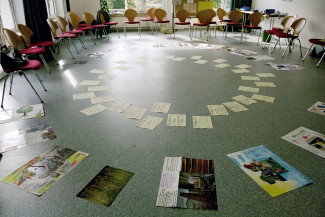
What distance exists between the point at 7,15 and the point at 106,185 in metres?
4.50

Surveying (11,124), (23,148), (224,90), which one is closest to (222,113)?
(224,90)

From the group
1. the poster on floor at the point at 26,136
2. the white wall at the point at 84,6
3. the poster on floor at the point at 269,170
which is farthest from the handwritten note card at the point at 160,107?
the white wall at the point at 84,6

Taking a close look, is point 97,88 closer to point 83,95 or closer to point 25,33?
point 83,95

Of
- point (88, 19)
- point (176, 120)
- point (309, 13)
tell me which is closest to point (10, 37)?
point (176, 120)

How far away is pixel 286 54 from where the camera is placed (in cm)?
505

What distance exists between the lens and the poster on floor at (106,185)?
1455 millimetres

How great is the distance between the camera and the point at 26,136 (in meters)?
2.12

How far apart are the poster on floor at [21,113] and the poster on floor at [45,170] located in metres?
0.82

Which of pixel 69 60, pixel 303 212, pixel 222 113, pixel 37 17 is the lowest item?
pixel 303 212

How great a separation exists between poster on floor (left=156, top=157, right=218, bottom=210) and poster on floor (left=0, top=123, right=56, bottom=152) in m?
1.21

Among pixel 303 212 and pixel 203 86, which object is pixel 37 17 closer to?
pixel 203 86

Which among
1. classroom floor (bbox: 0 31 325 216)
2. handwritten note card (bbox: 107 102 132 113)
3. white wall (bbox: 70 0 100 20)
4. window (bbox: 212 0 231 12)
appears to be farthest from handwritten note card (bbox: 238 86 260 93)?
window (bbox: 212 0 231 12)

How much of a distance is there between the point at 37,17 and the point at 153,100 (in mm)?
3552

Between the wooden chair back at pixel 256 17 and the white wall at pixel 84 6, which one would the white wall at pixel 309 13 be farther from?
the white wall at pixel 84 6
